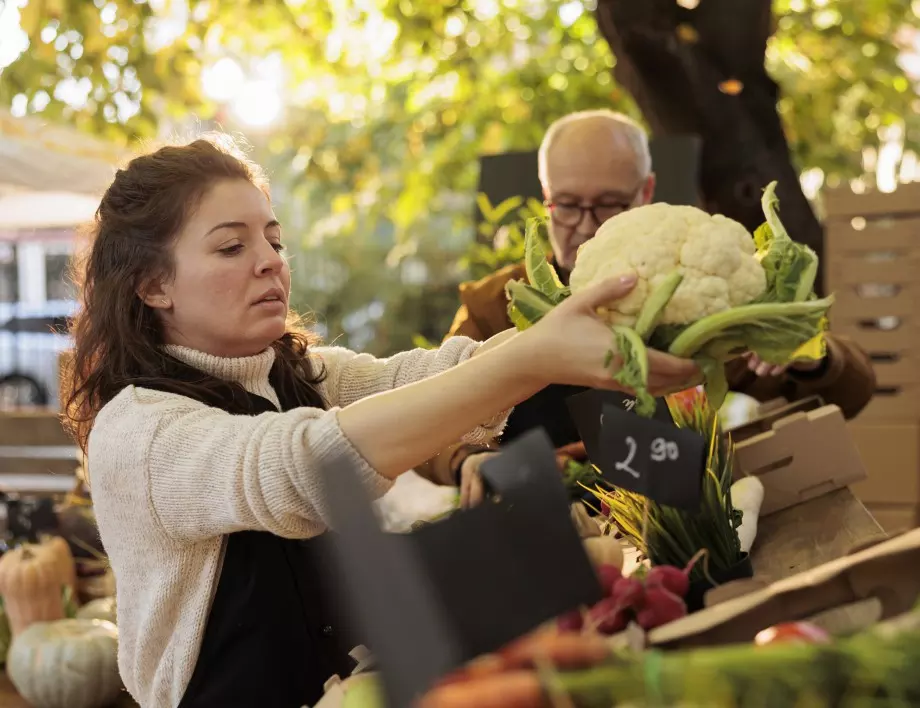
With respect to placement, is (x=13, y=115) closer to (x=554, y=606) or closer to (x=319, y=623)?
(x=319, y=623)

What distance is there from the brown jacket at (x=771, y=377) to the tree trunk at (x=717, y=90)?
140cm

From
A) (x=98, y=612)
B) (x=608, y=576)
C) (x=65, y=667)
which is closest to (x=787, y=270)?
(x=608, y=576)

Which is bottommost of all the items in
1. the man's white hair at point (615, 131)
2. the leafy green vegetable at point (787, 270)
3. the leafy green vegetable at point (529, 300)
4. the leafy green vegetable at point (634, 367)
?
the leafy green vegetable at point (634, 367)

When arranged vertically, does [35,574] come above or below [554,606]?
above

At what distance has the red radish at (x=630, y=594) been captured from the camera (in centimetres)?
119

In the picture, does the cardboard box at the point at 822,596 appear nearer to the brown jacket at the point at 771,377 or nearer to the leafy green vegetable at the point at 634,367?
the leafy green vegetable at the point at 634,367

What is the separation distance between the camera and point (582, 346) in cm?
125

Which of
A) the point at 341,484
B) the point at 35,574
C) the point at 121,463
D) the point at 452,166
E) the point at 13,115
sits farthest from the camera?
the point at 452,166

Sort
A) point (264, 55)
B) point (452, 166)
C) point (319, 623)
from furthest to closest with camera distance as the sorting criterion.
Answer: point (452, 166)
point (264, 55)
point (319, 623)

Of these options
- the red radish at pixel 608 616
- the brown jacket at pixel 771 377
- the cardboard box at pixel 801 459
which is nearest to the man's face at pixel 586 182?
the brown jacket at pixel 771 377

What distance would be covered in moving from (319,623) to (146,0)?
165 inches

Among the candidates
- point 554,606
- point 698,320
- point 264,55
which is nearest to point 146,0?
point 264,55

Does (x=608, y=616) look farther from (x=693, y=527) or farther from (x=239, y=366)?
(x=239, y=366)

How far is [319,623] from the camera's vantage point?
1719 mm
